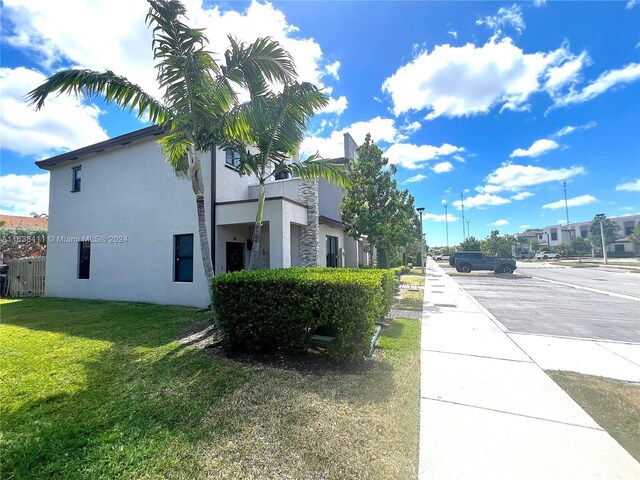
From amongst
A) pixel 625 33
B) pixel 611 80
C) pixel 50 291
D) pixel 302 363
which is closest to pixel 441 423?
pixel 302 363

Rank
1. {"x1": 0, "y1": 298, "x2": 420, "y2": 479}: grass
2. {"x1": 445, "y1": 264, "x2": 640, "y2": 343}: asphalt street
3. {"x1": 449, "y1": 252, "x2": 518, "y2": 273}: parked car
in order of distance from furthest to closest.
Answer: {"x1": 449, "y1": 252, "x2": 518, "y2": 273}: parked car
{"x1": 445, "y1": 264, "x2": 640, "y2": 343}: asphalt street
{"x1": 0, "y1": 298, "x2": 420, "y2": 479}: grass

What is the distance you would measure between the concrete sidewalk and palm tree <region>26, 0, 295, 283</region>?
5507 mm

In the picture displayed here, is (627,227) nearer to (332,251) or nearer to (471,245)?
(471,245)

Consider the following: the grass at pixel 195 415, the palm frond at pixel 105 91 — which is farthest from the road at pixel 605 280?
the palm frond at pixel 105 91

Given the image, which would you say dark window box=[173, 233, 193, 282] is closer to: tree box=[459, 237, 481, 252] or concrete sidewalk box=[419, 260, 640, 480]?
concrete sidewalk box=[419, 260, 640, 480]

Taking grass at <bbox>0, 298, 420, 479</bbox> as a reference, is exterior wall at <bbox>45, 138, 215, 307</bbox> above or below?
above

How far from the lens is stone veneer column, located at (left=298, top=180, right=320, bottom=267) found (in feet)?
35.8

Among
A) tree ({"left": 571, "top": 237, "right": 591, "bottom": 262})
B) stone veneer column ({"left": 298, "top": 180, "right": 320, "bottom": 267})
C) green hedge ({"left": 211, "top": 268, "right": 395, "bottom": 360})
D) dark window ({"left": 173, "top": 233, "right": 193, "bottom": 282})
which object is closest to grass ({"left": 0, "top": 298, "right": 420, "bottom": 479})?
green hedge ({"left": 211, "top": 268, "right": 395, "bottom": 360})

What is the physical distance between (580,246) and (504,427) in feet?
230

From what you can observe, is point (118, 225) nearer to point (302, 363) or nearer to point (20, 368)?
point (20, 368)

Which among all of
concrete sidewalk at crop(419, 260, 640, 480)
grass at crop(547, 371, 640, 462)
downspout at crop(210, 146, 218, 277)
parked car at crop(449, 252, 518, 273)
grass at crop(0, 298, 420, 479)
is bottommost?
grass at crop(547, 371, 640, 462)

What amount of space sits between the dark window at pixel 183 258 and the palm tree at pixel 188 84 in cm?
379

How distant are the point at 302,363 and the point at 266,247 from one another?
854 cm

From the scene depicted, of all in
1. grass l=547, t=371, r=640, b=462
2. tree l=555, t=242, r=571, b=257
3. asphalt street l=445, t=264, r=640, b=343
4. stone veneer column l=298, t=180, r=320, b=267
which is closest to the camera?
grass l=547, t=371, r=640, b=462
